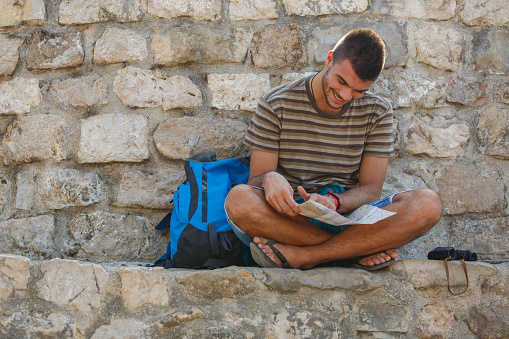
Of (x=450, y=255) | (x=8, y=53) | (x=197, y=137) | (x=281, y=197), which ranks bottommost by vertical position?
(x=450, y=255)

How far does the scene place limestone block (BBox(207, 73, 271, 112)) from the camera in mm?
2527

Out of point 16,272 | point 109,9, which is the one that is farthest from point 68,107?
point 16,272

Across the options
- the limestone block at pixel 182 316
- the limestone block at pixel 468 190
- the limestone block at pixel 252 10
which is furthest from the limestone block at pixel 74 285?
the limestone block at pixel 468 190

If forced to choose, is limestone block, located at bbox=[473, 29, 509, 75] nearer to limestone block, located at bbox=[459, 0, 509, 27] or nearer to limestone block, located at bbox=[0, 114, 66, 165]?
limestone block, located at bbox=[459, 0, 509, 27]

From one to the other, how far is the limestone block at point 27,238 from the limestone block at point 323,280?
1137 millimetres

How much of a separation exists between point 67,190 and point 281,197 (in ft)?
3.62

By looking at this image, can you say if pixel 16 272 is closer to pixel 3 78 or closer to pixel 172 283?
pixel 172 283

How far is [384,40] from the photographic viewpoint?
2.55 m

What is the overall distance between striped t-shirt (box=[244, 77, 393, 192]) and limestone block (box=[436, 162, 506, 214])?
1.40 feet

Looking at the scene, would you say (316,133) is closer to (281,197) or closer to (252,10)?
(281,197)

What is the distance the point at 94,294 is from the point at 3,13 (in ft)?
4.99

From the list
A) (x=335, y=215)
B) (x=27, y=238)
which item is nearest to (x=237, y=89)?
(x=335, y=215)

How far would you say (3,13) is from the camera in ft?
8.24

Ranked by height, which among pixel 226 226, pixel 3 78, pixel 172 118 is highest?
pixel 3 78
